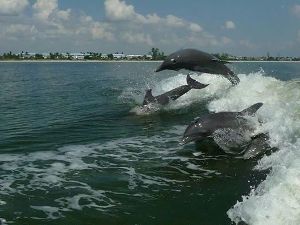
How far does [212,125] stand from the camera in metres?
12.7

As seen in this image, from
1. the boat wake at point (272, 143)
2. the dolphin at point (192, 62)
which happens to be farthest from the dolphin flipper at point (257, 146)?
the dolphin at point (192, 62)

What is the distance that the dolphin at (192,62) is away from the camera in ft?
59.1

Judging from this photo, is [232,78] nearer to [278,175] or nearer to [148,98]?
[148,98]

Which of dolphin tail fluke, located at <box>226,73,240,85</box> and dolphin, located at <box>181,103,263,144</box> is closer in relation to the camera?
dolphin, located at <box>181,103,263,144</box>

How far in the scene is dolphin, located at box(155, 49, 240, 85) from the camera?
18000 millimetres

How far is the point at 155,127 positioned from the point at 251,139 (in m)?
5.28

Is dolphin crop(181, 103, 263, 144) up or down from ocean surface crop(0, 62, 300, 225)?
up

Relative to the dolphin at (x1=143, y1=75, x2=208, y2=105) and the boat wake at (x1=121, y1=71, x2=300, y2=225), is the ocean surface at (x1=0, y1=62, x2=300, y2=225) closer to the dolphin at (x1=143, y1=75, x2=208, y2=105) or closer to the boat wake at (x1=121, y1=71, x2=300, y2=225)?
the boat wake at (x1=121, y1=71, x2=300, y2=225)

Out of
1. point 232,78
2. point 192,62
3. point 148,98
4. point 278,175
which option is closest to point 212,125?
point 278,175

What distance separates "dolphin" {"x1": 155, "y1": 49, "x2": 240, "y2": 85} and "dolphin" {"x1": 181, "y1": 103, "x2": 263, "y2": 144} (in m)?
5.07

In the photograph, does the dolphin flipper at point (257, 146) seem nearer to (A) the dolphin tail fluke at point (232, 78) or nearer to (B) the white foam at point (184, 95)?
(B) the white foam at point (184, 95)

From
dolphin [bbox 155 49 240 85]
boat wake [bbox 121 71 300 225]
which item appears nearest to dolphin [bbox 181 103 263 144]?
boat wake [bbox 121 71 300 225]

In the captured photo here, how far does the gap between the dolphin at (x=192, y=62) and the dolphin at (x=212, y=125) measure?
5069mm

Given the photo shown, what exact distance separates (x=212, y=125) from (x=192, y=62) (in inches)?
249
